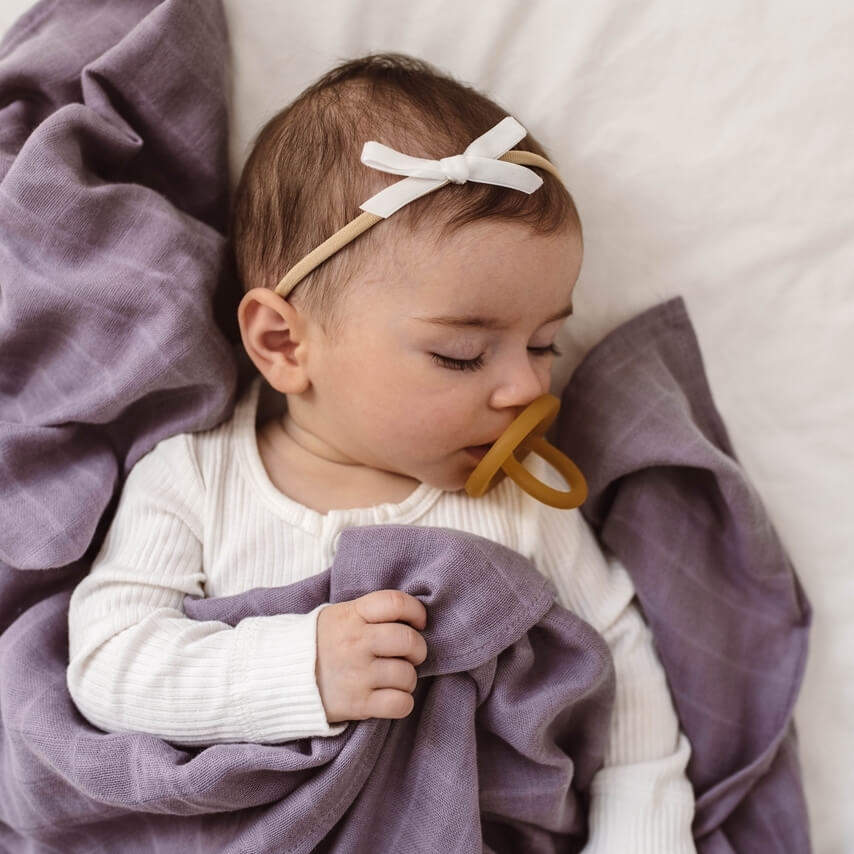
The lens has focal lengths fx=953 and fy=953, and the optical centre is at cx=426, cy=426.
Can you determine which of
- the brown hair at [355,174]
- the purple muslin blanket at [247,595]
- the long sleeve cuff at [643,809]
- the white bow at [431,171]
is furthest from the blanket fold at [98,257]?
the long sleeve cuff at [643,809]

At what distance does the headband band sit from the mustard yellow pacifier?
0.21 meters

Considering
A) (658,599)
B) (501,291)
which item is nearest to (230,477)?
(501,291)

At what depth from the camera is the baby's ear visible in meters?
0.94

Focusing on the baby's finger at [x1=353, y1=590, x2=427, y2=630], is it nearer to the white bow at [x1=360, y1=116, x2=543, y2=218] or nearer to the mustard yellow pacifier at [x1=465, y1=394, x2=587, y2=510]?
the mustard yellow pacifier at [x1=465, y1=394, x2=587, y2=510]

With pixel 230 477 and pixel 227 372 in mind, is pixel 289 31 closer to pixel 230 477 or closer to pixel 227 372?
pixel 227 372

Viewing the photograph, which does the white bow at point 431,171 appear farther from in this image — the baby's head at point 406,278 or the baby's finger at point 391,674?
the baby's finger at point 391,674

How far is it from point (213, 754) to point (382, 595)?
206mm

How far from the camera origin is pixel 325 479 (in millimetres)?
1024

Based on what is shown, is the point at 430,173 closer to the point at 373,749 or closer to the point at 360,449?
the point at 360,449

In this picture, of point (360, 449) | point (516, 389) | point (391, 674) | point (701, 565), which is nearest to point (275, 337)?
point (360, 449)

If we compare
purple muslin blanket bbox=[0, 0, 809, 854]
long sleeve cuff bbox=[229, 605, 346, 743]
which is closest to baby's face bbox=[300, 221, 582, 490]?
purple muslin blanket bbox=[0, 0, 809, 854]

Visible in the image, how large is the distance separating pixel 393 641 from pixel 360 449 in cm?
22

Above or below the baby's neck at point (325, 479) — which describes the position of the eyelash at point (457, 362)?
above

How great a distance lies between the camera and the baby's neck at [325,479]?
1.01 m
